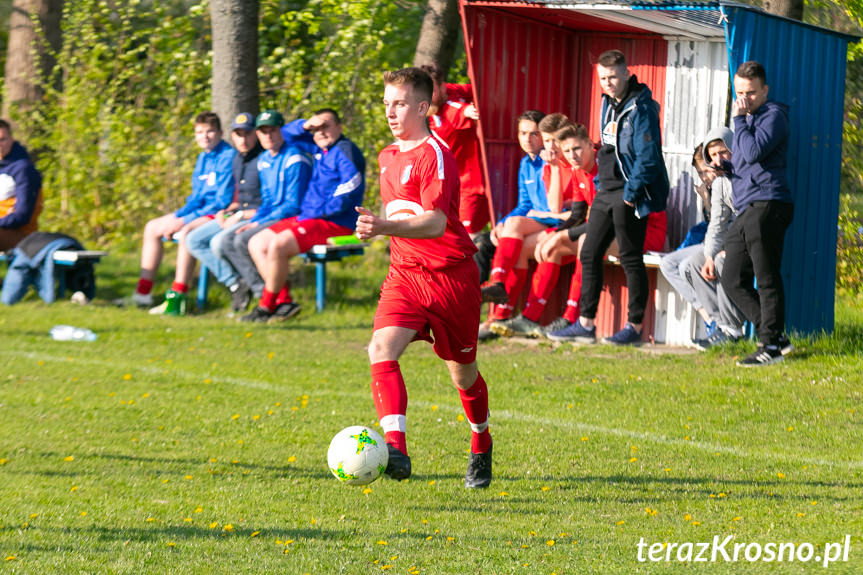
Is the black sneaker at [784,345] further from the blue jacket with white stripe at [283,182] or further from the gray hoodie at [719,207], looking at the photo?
the blue jacket with white stripe at [283,182]

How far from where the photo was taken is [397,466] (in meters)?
A: 5.14

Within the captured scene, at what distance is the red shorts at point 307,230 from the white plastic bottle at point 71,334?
208 centimetres

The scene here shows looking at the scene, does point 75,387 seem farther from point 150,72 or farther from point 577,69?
point 150,72

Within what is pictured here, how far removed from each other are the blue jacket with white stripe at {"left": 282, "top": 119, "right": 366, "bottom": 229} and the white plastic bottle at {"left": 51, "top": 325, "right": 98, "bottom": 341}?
7.85 ft

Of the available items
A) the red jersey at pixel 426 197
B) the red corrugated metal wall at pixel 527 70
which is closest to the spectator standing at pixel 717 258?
the red corrugated metal wall at pixel 527 70

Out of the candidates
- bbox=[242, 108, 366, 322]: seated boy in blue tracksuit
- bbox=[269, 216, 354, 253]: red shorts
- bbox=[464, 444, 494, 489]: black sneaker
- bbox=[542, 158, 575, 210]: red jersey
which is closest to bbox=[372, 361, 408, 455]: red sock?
bbox=[464, 444, 494, 489]: black sneaker

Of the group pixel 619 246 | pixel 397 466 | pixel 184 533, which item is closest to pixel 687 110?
pixel 619 246

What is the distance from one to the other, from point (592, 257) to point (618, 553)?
557cm

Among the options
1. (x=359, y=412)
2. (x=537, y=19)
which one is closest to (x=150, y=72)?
(x=537, y=19)

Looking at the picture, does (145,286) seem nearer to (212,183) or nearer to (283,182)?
(212,183)

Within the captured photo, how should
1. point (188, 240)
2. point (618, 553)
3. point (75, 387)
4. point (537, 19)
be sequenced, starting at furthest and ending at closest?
1. point (188, 240)
2. point (537, 19)
3. point (75, 387)
4. point (618, 553)

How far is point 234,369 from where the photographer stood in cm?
954

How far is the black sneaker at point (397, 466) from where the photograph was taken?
16.8 ft

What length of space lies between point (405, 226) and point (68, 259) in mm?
8675
